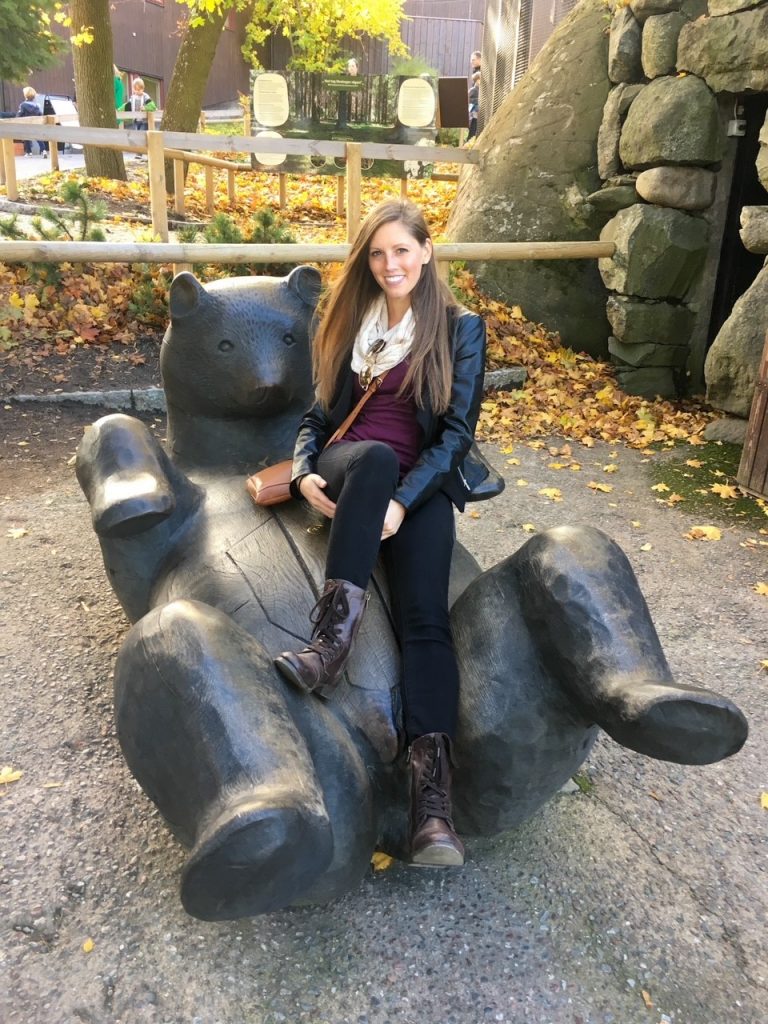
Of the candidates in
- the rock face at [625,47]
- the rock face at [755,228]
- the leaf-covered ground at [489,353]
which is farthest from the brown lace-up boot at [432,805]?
the rock face at [625,47]

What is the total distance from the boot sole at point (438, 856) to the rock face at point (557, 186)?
6563mm

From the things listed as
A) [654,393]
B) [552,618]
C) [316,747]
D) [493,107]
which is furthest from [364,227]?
[493,107]

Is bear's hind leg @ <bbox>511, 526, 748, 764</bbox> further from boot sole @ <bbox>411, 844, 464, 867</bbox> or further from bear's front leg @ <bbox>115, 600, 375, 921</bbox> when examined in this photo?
bear's front leg @ <bbox>115, 600, 375, 921</bbox>

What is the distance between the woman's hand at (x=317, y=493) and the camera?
7.56 feet

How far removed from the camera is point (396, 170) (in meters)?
9.50

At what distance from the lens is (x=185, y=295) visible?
2590mm

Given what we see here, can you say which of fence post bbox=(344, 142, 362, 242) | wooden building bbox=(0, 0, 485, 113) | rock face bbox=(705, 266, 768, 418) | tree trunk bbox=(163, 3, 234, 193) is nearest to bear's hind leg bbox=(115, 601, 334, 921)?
rock face bbox=(705, 266, 768, 418)

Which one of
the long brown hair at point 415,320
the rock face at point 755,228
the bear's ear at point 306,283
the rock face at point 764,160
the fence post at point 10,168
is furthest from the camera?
the fence post at point 10,168

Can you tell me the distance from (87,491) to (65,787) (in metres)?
0.94

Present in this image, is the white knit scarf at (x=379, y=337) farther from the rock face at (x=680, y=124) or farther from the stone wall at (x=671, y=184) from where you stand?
the rock face at (x=680, y=124)

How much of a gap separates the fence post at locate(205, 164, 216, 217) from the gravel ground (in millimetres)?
9315

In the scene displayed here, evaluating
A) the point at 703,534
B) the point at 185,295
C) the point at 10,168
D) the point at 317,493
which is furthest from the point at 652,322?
the point at 10,168

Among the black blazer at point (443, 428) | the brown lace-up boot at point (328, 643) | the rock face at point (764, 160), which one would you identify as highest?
the rock face at point (764, 160)

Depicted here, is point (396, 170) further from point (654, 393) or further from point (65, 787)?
point (65, 787)
